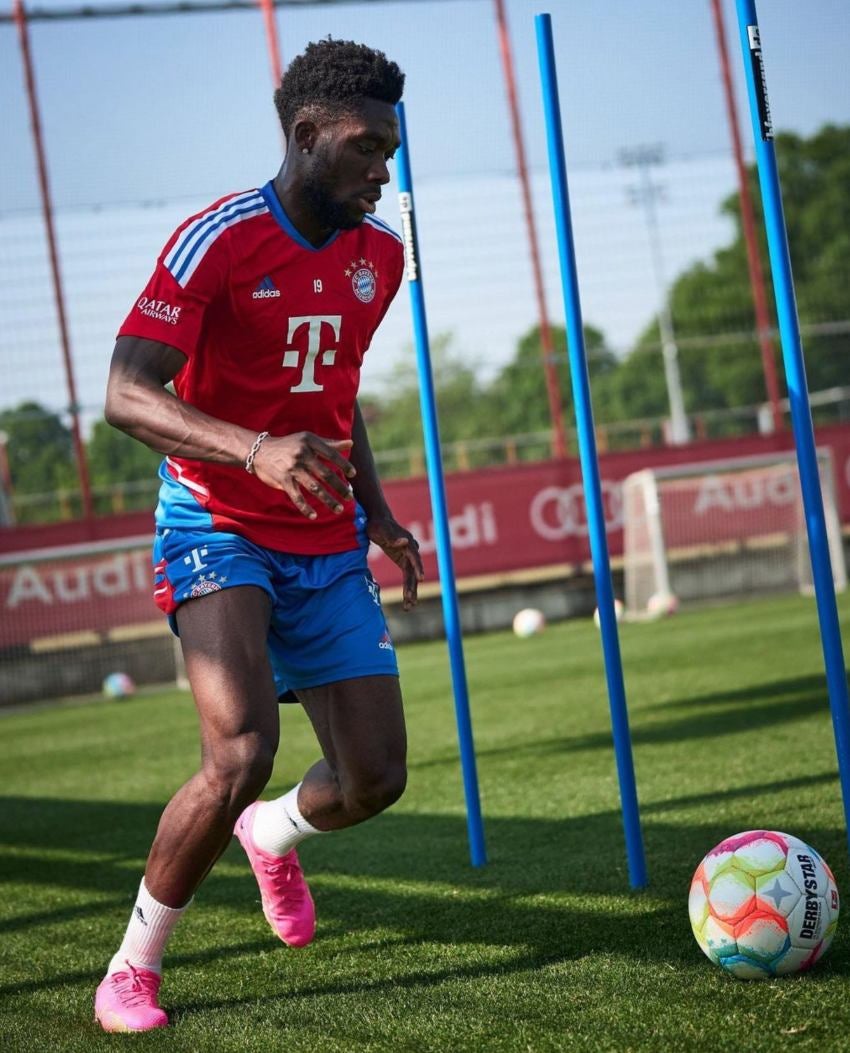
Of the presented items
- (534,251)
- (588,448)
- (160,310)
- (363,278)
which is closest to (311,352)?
(363,278)

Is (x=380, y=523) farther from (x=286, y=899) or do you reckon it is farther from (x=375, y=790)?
(x=286, y=899)

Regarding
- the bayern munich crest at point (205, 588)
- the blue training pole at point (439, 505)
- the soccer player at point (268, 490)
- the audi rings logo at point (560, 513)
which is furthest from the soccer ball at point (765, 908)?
the audi rings logo at point (560, 513)

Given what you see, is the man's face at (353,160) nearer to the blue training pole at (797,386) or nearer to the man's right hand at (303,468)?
the man's right hand at (303,468)

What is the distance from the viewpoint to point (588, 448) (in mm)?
4117

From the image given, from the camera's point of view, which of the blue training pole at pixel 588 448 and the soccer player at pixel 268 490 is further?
the blue training pole at pixel 588 448

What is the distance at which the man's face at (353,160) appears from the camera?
136 inches

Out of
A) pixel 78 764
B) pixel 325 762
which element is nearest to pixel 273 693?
pixel 325 762

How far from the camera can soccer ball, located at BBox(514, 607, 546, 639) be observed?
14297 millimetres

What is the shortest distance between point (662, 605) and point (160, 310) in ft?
39.1

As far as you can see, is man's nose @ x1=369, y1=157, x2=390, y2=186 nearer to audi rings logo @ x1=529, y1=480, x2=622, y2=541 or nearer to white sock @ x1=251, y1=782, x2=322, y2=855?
white sock @ x1=251, y1=782, x2=322, y2=855

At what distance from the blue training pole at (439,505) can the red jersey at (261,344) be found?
110 cm

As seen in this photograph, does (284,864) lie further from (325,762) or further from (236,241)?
(236,241)

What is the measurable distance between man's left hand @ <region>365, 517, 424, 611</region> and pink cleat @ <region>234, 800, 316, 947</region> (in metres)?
0.81

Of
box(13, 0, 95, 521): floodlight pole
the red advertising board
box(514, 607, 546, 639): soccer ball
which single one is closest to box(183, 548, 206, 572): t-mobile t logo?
the red advertising board
